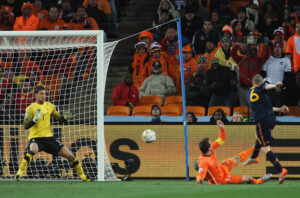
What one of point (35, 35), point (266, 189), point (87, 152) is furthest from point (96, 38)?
point (266, 189)

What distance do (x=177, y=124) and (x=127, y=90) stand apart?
75.9 inches

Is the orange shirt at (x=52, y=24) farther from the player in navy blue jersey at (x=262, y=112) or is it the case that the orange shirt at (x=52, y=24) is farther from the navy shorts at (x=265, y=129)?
the navy shorts at (x=265, y=129)

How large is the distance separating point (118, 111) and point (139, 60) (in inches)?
66.4

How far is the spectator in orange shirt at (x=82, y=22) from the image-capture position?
17.4 m

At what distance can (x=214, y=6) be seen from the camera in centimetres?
1819

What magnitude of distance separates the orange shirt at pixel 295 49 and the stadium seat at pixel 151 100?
126 inches

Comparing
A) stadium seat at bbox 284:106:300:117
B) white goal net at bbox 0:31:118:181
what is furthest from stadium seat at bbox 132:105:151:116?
stadium seat at bbox 284:106:300:117

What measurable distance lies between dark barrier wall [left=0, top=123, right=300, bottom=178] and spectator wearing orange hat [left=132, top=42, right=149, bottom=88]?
235cm

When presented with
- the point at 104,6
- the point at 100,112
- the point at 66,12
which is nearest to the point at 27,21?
the point at 66,12

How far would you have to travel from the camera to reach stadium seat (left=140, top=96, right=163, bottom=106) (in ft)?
51.5

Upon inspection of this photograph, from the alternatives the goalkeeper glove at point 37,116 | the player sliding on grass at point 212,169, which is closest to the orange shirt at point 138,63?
the goalkeeper glove at point 37,116

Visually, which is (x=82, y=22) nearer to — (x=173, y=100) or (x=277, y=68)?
(x=173, y=100)

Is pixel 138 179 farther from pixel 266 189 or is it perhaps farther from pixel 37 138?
pixel 266 189

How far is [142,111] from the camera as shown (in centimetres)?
1530
